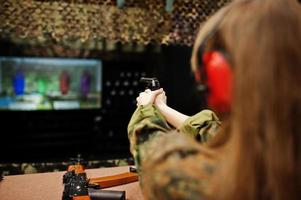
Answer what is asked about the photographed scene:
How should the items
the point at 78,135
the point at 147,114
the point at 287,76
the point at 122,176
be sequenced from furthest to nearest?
the point at 78,135 < the point at 122,176 < the point at 147,114 < the point at 287,76

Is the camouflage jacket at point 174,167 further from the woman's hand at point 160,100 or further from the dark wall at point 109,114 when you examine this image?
the dark wall at point 109,114

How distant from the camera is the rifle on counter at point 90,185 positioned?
109 cm

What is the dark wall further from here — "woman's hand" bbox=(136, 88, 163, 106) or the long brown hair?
the long brown hair

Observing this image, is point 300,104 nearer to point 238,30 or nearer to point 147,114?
point 238,30

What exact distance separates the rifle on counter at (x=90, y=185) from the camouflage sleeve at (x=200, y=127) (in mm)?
322

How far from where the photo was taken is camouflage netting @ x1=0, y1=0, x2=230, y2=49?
2174mm

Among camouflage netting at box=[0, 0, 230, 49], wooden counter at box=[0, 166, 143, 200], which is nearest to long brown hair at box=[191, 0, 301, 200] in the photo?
wooden counter at box=[0, 166, 143, 200]

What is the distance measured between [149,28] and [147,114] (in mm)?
1719

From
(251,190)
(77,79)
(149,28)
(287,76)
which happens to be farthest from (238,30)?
(77,79)

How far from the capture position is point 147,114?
82cm

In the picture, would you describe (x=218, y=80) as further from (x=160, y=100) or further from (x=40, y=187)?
(x=40, y=187)

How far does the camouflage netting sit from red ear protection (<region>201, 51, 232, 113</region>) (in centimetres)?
179

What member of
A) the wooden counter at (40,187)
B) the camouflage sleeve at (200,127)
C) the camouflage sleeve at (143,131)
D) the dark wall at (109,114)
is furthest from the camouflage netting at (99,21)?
the camouflage sleeve at (143,131)

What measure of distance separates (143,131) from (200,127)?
401 millimetres
